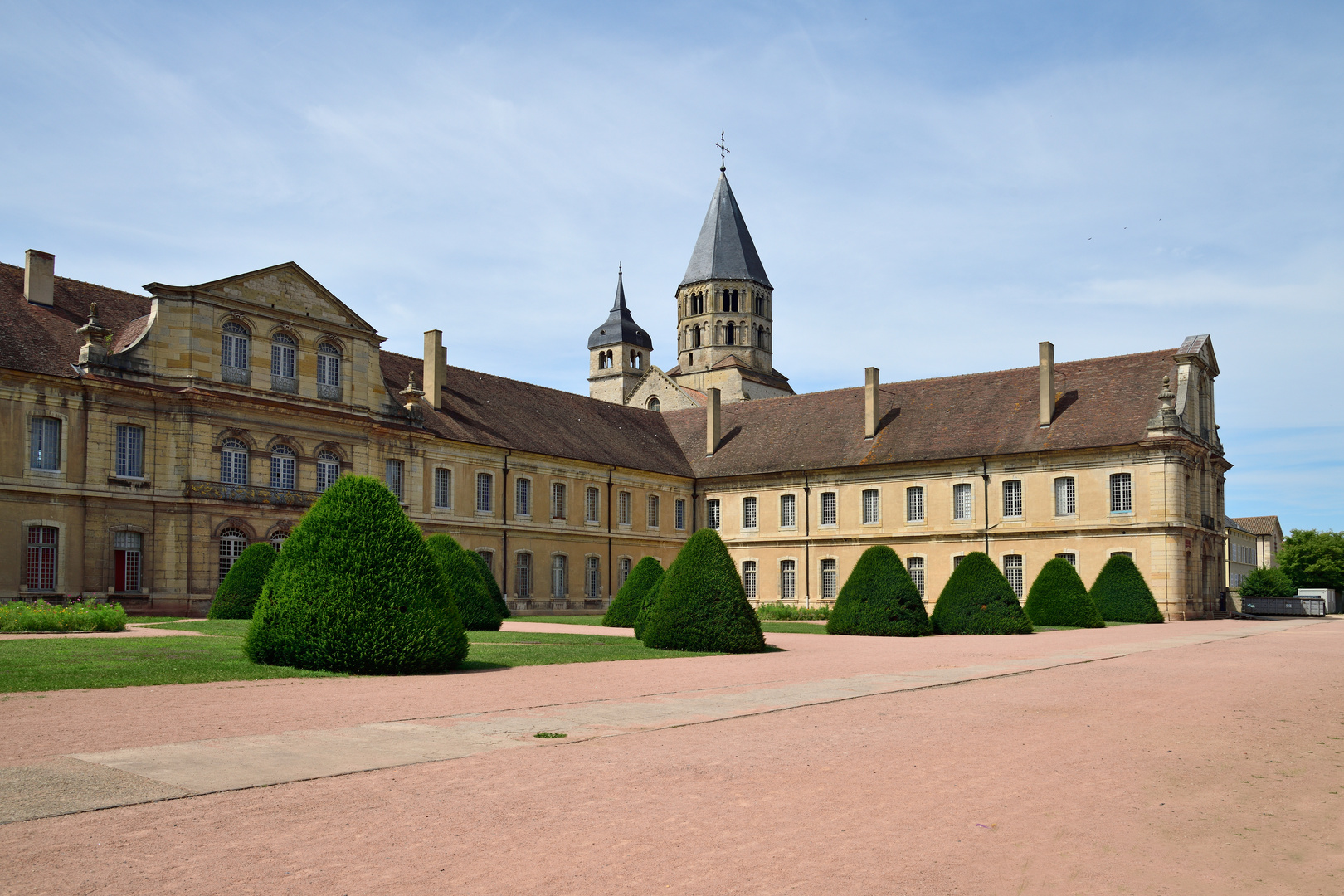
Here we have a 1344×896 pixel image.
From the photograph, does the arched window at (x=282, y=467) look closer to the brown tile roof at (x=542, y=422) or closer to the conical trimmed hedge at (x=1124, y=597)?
the brown tile roof at (x=542, y=422)

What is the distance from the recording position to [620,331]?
82.9 metres

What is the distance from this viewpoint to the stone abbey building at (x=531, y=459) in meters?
28.0

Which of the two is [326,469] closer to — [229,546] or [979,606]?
[229,546]

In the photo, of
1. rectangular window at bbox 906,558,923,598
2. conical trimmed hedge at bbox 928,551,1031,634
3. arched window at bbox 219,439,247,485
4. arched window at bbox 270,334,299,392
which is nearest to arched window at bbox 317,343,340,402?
arched window at bbox 270,334,299,392

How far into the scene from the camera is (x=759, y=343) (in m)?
76.8

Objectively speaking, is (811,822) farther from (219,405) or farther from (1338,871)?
(219,405)

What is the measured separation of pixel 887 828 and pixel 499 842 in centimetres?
201

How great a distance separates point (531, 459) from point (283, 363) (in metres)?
10.2

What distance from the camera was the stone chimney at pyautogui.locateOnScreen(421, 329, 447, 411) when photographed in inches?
1505

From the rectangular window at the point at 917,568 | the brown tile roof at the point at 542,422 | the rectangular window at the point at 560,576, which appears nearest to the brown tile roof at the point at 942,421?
the brown tile roof at the point at 542,422

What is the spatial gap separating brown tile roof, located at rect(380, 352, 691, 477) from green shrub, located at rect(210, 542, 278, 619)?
11.6 metres

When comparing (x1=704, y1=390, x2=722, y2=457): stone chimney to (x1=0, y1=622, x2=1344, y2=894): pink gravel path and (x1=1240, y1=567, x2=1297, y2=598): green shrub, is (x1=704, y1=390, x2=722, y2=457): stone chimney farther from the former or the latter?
(x1=0, y1=622, x2=1344, y2=894): pink gravel path

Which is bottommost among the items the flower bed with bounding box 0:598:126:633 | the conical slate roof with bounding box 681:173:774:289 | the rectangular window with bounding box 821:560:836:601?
the rectangular window with bounding box 821:560:836:601

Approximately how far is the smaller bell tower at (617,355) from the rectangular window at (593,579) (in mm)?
39286
